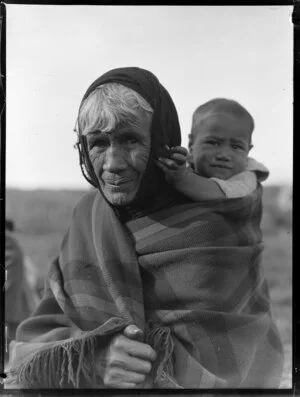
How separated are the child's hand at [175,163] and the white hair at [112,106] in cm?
18

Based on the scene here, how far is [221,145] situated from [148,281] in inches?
23.3

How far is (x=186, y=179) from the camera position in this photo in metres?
3.18

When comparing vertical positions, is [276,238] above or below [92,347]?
above

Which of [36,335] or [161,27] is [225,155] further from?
[36,335]

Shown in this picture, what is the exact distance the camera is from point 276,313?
3.22 meters

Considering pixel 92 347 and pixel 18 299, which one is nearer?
pixel 92 347

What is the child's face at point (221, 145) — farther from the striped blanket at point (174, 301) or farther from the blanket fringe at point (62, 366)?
the blanket fringe at point (62, 366)

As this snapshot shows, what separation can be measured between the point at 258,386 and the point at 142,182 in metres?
0.91

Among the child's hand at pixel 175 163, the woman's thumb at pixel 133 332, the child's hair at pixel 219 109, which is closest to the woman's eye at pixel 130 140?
the child's hand at pixel 175 163

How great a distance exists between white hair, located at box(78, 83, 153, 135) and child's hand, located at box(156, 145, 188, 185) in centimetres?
18

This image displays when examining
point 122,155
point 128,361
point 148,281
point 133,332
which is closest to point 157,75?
point 122,155

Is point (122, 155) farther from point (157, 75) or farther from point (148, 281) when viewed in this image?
point (148, 281)

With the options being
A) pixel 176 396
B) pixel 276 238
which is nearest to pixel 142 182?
pixel 276 238

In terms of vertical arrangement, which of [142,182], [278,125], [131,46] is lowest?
[142,182]
